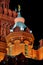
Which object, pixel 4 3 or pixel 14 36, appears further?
pixel 4 3

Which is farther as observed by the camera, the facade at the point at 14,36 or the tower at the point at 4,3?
the tower at the point at 4,3

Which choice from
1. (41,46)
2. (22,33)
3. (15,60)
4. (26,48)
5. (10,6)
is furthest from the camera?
(10,6)

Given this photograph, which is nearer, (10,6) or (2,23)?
(2,23)

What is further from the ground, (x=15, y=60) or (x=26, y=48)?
(x=15, y=60)

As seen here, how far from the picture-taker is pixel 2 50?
1925 centimetres

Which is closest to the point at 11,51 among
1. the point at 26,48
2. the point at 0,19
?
the point at 26,48

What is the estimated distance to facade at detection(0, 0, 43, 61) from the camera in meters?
18.8

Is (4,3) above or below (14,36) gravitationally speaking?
below

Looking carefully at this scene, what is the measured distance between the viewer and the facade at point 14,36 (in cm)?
1875

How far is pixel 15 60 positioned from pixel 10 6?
11307mm

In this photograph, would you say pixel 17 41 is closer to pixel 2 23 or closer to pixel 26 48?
pixel 26 48

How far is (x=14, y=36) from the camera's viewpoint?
18.7 m

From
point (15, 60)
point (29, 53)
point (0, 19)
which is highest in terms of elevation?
point (15, 60)

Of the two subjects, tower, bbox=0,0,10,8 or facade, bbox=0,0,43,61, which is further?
tower, bbox=0,0,10,8
